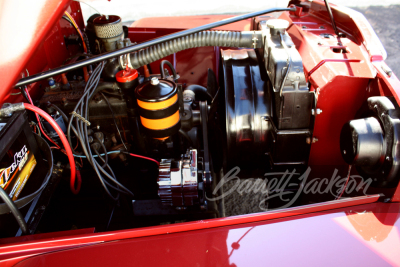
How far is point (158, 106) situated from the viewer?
46.2 inches

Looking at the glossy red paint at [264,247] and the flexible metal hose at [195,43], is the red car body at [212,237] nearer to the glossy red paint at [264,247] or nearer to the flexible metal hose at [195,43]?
the glossy red paint at [264,247]

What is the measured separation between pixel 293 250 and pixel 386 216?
319 millimetres

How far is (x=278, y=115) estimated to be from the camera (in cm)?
125

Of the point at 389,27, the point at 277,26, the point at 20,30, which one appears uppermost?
the point at 20,30

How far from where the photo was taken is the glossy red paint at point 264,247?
2.25ft

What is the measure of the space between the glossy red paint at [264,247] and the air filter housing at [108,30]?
41.7 inches

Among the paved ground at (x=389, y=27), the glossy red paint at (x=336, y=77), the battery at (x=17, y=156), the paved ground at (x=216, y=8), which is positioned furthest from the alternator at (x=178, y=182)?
the paved ground at (x=216, y=8)

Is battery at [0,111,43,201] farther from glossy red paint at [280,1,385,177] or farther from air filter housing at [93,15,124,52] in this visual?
glossy red paint at [280,1,385,177]

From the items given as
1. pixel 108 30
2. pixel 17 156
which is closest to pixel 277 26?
pixel 108 30

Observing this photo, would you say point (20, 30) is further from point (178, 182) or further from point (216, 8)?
point (216, 8)

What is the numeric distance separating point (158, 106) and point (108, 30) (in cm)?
55

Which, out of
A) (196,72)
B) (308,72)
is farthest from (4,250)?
(196,72)

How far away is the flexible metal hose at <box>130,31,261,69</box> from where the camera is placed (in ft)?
4.26

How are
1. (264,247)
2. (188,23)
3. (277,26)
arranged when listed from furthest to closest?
(188,23) < (277,26) < (264,247)
